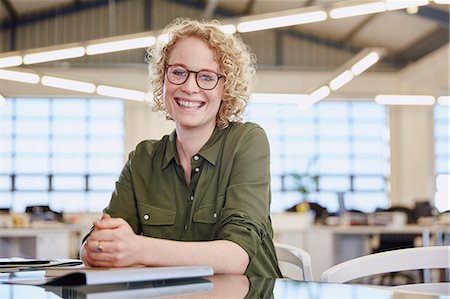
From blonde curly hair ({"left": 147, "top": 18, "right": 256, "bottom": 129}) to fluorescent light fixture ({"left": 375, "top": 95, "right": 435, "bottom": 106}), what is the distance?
904 cm

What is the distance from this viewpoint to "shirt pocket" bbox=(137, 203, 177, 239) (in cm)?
187

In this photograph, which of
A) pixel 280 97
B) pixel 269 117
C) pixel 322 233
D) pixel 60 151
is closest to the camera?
pixel 322 233

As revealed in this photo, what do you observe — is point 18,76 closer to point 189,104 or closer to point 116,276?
point 189,104

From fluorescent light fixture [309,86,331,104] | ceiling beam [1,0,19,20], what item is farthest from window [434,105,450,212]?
ceiling beam [1,0,19,20]

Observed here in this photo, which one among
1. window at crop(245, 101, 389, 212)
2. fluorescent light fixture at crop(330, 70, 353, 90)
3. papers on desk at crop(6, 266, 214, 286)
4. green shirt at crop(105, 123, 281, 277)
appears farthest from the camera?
window at crop(245, 101, 389, 212)

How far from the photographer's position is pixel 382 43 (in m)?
15.1

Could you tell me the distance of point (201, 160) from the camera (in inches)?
76.5

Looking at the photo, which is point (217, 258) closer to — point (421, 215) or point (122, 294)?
point (122, 294)

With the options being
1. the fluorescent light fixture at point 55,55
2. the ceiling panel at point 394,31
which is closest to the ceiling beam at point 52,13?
the ceiling panel at point 394,31

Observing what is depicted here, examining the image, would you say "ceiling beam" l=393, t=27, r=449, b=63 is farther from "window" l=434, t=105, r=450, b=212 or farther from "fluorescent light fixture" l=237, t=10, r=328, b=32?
"fluorescent light fixture" l=237, t=10, r=328, b=32

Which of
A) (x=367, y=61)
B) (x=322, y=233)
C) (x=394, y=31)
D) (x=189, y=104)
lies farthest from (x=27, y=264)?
Answer: (x=394, y=31)

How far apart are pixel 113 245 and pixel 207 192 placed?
1.57 ft

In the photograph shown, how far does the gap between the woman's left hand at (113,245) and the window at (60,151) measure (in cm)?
1374

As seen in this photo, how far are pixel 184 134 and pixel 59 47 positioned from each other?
4.99 meters
